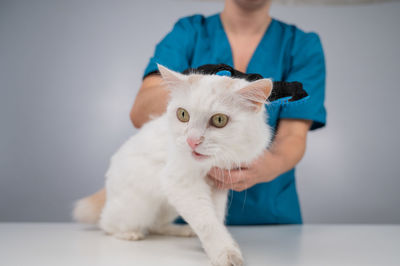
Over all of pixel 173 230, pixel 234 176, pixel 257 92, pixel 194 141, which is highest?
pixel 257 92

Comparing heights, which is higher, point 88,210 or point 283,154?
point 283,154

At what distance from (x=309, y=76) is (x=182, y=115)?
83 centimetres

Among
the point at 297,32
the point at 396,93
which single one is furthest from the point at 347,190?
the point at 297,32

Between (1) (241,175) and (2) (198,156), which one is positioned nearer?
(2) (198,156)

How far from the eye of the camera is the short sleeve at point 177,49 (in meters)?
1.54

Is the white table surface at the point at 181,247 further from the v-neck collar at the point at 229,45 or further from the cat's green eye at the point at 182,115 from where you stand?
the v-neck collar at the point at 229,45

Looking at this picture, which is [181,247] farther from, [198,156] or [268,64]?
[268,64]

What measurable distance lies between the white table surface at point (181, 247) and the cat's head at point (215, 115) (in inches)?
11.2

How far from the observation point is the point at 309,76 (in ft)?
4.93

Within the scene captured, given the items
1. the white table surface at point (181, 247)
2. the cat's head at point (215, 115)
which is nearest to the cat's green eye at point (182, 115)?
the cat's head at point (215, 115)

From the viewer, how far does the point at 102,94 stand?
227 cm

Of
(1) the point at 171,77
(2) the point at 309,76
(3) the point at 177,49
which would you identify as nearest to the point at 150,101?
(3) the point at 177,49

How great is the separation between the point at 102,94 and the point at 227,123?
1592mm

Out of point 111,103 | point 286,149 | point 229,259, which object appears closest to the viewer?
point 229,259
